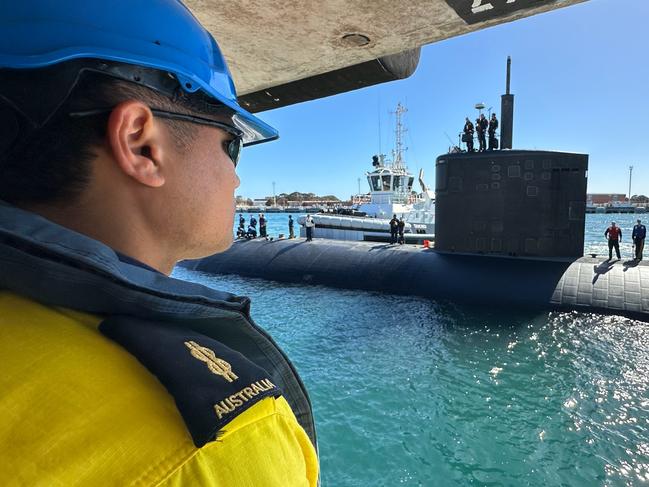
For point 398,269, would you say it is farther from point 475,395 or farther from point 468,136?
point 475,395

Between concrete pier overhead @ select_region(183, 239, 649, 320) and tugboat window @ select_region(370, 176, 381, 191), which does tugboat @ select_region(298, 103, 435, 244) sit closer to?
tugboat window @ select_region(370, 176, 381, 191)

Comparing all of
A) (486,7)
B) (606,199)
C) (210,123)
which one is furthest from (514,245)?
(606,199)

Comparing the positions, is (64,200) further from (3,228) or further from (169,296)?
(169,296)

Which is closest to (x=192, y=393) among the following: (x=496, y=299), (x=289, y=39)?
(x=289, y=39)

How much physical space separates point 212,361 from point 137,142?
56 centimetres

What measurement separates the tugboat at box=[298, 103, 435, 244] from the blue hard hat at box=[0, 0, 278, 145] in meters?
24.1

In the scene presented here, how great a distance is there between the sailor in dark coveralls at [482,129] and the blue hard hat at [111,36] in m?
11.9

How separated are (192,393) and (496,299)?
11325 millimetres

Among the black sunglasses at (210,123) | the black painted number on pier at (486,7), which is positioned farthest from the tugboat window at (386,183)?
the black sunglasses at (210,123)

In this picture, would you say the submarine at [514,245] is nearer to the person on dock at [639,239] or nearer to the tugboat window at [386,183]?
the person on dock at [639,239]

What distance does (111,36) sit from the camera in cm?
96

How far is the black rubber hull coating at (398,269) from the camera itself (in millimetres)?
10789

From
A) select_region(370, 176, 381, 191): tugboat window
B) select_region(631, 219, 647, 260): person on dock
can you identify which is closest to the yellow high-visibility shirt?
select_region(631, 219, 647, 260): person on dock

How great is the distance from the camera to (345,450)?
4941 mm
